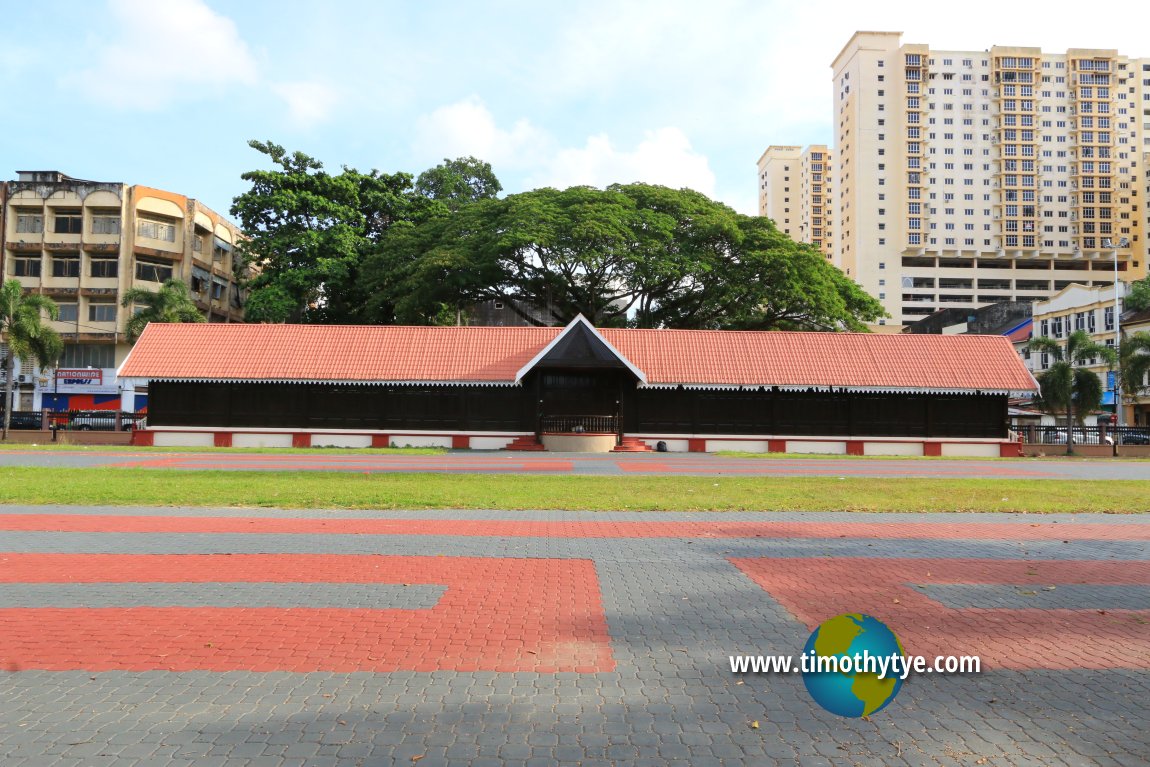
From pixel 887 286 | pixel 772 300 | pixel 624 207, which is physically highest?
pixel 887 286

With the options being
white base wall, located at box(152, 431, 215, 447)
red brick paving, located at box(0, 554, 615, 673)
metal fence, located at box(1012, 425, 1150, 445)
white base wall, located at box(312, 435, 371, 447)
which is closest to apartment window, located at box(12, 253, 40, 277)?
white base wall, located at box(152, 431, 215, 447)

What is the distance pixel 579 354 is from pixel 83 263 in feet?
130

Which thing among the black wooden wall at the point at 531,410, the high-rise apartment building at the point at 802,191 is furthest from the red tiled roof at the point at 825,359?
the high-rise apartment building at the point at 802,191

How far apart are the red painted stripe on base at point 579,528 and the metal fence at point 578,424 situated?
19501mm

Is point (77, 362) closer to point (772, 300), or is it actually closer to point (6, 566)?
point (772, 300)

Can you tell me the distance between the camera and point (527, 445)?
3070cm

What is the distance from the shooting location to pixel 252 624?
5.77 metres

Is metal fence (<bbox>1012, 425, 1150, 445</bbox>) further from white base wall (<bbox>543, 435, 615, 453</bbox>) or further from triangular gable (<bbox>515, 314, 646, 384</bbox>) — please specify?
white base wall (<bbox>543, 435, 615, 453</bbox>)

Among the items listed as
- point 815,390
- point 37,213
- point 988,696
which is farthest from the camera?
point 37,213

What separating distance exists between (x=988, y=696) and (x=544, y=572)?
14.1ft

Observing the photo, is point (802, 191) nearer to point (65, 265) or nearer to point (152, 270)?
point (152, 270)

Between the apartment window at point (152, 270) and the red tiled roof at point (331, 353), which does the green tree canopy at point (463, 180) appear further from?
the red tiled roof at point (331, 353)

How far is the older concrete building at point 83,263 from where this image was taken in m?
51.1

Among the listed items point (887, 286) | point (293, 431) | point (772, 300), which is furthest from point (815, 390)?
point (887, 286)
